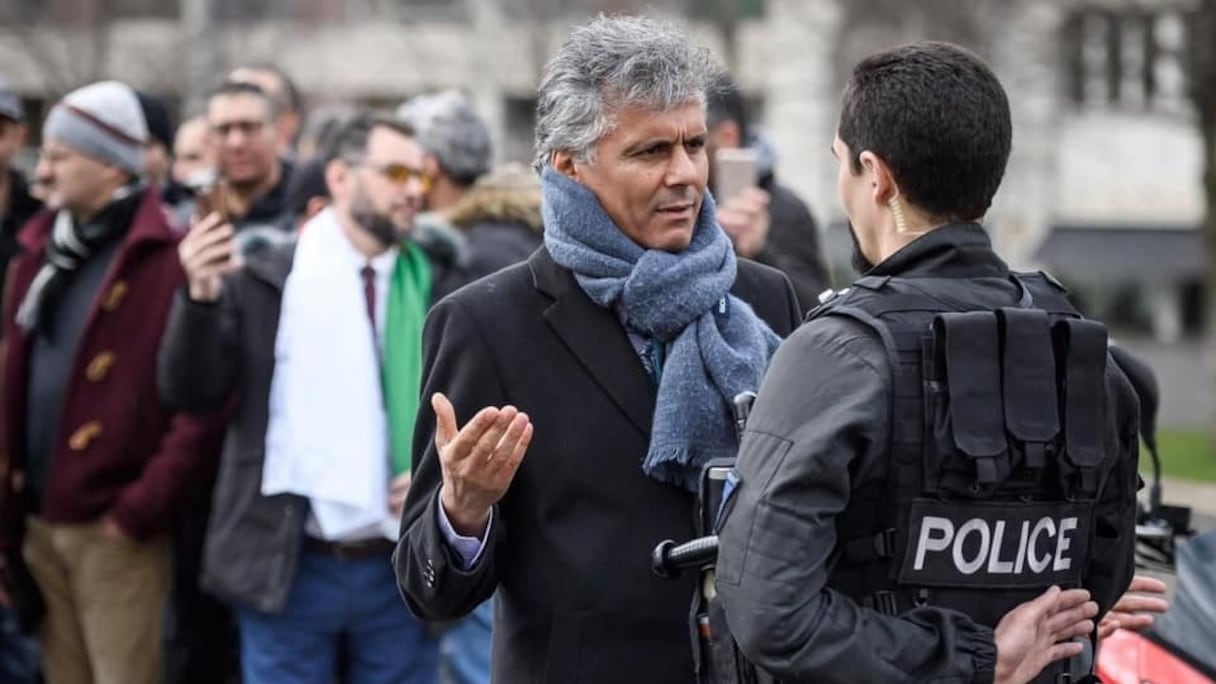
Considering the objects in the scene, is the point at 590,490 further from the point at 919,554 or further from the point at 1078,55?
the point at 1078,55

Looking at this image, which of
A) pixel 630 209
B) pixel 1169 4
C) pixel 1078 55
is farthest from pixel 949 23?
pixel 630 209

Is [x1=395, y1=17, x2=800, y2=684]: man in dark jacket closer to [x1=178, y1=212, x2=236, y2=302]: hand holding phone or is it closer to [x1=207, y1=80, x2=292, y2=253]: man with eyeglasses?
[x1=178, y1=212, x2=236, y2=302]: hand holding phone

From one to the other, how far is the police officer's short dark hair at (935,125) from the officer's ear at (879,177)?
1cm

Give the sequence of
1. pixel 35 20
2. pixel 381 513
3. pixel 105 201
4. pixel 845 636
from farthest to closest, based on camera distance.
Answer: pixel 35 20 → pixel 105 201 → pixel 381 513 → pixel 845 636

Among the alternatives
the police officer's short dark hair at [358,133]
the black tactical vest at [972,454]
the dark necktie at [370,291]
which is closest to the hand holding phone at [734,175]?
the police officer's short dark hair at [358,133]

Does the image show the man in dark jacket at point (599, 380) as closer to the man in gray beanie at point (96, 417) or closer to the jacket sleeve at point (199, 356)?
the jacket sleeve at point (199, 356)

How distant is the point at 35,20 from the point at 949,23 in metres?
14.1

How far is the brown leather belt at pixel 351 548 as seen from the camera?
552 centimetres

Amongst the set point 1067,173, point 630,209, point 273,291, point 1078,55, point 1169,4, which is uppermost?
point 630,209

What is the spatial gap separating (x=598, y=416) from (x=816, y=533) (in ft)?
2.77

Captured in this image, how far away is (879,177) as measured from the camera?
305 cm

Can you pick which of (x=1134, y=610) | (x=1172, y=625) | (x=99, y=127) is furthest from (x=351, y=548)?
(x=1134, y=610)

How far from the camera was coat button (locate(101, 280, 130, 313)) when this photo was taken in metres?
6.18

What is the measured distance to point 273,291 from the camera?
572 centimetres
